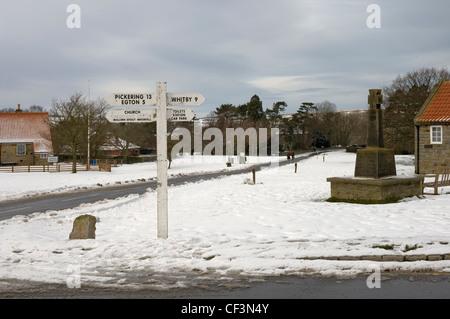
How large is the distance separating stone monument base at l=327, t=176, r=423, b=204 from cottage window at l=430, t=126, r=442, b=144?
48.4 feet

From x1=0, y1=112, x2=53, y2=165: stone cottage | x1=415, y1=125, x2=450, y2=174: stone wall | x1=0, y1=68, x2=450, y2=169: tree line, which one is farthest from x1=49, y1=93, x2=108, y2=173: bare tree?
x1=415, y1=125, x2=450, y2=174: stone wall

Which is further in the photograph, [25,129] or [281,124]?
[281,124]

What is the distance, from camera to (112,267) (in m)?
6.54

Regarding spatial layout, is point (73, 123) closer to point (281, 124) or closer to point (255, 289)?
point (255, 289)

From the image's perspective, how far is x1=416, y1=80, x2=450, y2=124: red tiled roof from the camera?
26.6 m

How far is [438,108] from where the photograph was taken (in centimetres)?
2734

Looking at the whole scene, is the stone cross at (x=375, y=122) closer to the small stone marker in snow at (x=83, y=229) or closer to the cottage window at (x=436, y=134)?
the small stone marker in snow at (x=83, y=229)

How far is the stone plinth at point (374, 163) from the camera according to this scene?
13.8 meters

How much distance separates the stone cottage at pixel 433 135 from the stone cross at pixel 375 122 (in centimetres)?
1471

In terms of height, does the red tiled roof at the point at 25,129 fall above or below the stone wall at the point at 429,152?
above

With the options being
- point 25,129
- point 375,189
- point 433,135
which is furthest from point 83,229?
point 25,129

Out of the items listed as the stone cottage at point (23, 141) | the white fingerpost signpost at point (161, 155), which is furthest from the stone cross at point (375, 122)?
the stone cottage at point (23, 141)
